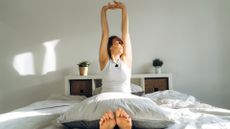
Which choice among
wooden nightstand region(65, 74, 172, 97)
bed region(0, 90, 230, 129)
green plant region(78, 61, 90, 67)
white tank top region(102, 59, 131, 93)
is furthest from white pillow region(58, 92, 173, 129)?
green plant region(78, 61, 90, 67)

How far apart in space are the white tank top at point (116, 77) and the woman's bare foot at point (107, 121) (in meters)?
0.68

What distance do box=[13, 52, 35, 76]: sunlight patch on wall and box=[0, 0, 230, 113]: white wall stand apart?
0.13 feet

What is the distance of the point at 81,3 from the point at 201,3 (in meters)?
1.46

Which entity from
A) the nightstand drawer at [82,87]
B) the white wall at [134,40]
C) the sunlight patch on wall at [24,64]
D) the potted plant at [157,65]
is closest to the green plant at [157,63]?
the potted plant at [157,65]

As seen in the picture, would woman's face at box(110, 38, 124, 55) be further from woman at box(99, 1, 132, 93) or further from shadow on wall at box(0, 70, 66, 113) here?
shadow on wall at box(0, 70, 66, 113)

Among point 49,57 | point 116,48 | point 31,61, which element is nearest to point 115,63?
point 116,48

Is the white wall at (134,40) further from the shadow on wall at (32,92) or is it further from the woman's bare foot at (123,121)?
the woman's bare foot at (123,121)

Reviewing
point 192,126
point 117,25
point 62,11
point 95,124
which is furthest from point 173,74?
point 95,124

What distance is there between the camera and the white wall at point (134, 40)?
124 inches

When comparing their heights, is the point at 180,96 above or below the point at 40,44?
below

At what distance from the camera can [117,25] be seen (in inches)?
128

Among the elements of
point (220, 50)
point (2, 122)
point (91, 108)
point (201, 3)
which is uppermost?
point (201, 3)

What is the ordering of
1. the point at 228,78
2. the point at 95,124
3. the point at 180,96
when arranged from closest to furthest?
1. the point at 95,124
2. the point at 180,96
3. the point at 228,78

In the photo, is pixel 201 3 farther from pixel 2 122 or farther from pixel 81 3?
pixel 2 122
